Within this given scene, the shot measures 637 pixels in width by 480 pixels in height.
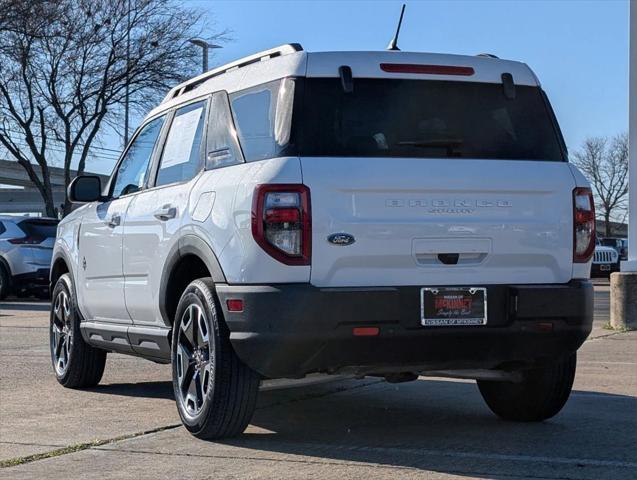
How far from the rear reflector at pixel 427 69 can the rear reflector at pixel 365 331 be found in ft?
4.53

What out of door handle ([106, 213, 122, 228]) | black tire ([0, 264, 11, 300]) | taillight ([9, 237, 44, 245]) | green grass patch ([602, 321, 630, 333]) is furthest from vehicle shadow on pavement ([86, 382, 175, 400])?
black tire ([0, 264, 11, 300])

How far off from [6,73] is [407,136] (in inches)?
1152

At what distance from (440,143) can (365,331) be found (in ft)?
3.60

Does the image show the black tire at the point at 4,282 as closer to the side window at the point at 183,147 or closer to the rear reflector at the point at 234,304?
the side window at the point at 183,147

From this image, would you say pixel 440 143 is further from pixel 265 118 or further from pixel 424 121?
pixel 265 118

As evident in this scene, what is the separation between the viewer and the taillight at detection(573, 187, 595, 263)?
5.74 m

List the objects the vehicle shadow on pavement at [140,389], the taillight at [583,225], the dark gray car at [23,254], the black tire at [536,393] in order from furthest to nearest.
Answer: the dark gray car at [23,254]
the vehicle shadow on pavement at [140,389]
the black tire at [536,393]
the taillight at [583,225]

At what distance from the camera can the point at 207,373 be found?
5719mm

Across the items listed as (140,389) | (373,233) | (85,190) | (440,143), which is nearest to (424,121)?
(440,143)

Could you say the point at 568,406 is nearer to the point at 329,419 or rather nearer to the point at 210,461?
the point at 329,419

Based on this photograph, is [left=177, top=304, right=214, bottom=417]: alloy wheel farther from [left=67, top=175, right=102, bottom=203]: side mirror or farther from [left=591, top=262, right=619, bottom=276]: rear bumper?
[left=591, top=262, right=619, bottom=276]: rear bumper

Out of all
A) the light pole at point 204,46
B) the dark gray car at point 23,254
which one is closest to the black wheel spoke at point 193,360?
the dark gray car at point 23,254

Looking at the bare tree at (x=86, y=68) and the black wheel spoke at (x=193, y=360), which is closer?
the black wheel spoke at (x=193, y=360)

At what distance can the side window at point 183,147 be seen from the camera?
6.38 metres
